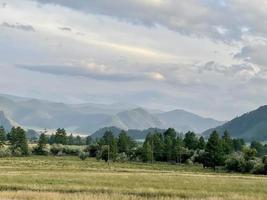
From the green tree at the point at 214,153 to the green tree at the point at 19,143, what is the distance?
2789 inches

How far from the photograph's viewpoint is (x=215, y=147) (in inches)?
5522

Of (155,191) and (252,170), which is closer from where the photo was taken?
(155,191)

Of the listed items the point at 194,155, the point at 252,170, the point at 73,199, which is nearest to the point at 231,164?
the point at 252,170

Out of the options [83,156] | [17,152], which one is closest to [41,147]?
[17,152]

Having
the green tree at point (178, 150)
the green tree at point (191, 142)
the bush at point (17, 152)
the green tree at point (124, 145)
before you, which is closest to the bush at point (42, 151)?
the bush at point (17, 152)

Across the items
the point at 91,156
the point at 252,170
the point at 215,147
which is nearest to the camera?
the point at 252,170

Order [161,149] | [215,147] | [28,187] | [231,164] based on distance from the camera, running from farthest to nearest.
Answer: [161,149] → [215,147] → [231,164] → [28,187]

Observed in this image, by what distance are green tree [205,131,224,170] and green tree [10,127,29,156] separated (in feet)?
232

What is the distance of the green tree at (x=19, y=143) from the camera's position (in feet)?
604

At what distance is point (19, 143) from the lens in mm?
186875

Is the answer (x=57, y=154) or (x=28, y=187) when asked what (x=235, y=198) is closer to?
(x=28, y=187)

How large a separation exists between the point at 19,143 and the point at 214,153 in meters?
77.6

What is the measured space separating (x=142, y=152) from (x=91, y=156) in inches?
1229

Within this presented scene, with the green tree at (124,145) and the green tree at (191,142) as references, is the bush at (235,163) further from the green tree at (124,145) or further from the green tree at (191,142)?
the green tree at (124,145)
